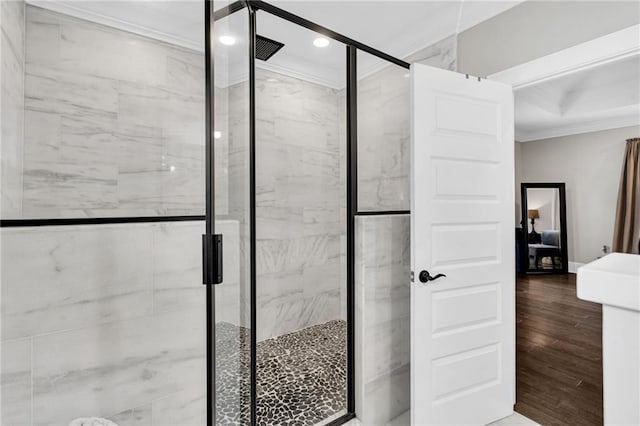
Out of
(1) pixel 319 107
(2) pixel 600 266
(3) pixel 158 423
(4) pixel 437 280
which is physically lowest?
(3) pixel 158 423

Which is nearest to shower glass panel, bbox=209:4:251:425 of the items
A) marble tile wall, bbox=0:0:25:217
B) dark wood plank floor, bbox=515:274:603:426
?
marble tile wall, bbox=0:0:25:217

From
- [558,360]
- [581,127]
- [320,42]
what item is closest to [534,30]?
[320,42]

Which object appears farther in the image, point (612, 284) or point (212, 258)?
point (212, 258)

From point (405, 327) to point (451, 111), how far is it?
1285mm

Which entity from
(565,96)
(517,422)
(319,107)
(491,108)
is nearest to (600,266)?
(491,108)

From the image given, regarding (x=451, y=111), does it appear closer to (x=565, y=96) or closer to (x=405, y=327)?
(x=405, y=327)

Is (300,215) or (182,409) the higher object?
(300,215)

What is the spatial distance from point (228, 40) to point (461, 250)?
1.48m

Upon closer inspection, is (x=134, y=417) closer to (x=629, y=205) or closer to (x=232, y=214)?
(x=232, y=214)

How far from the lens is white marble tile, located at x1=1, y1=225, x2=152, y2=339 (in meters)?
0.92

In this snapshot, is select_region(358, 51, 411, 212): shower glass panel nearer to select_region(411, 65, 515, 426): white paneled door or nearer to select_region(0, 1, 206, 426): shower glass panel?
select_region(411, 65, 515, 426): white paneled door

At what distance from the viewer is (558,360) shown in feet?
8.67

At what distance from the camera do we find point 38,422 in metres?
1.06

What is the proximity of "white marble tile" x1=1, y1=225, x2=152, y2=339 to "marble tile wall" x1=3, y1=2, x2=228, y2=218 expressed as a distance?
0.40ft
